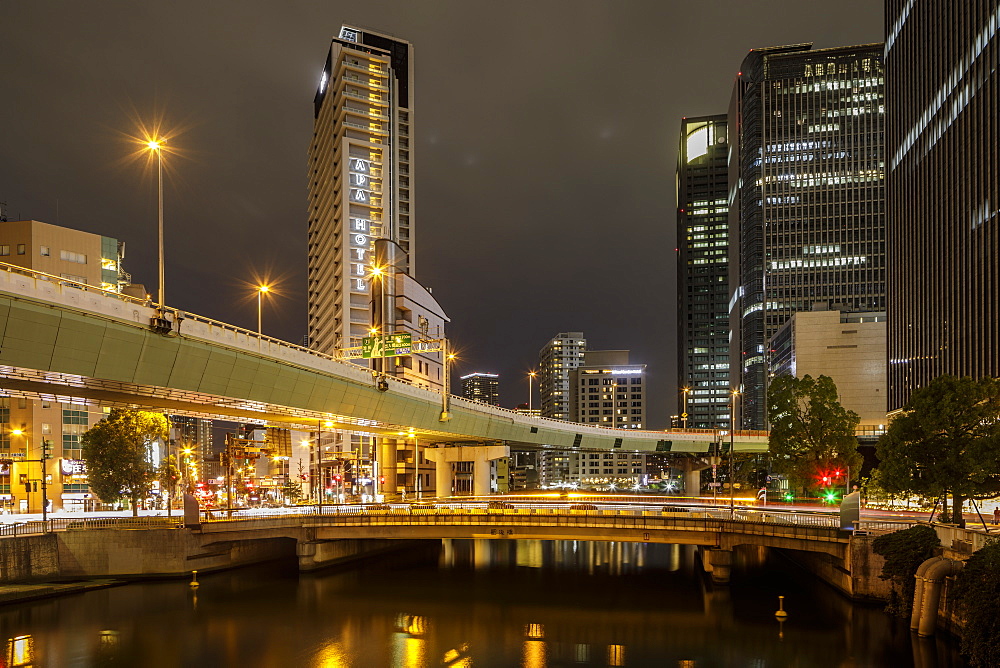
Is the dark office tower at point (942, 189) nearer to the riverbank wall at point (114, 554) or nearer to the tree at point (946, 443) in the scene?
the tree at point (946, 443)

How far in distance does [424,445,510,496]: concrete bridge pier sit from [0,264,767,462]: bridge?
2502 centimetres

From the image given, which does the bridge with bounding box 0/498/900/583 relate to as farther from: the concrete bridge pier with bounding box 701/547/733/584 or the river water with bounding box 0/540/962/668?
the river water with bounding box 0/540/962/668

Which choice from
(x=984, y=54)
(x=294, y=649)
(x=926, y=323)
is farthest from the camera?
(x=926, y=323)

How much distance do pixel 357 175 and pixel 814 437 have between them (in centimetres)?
11611

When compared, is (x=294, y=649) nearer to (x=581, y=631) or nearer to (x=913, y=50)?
(x=581, y=631)

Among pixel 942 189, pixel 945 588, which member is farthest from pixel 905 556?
pixel 942 189

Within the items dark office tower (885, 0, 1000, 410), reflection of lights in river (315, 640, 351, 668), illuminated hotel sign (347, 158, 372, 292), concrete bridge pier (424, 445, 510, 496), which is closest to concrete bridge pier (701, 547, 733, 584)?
reflection of lights in river (315, 640, 351, 668)

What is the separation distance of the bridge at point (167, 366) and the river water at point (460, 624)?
512 inches

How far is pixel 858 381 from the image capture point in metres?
160

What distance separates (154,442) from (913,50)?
12240cm

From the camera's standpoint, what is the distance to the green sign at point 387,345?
6050 cm

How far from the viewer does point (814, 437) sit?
212ft

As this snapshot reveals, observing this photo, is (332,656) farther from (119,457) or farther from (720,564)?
(119,457)

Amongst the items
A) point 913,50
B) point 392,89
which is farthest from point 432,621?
point 392,89
